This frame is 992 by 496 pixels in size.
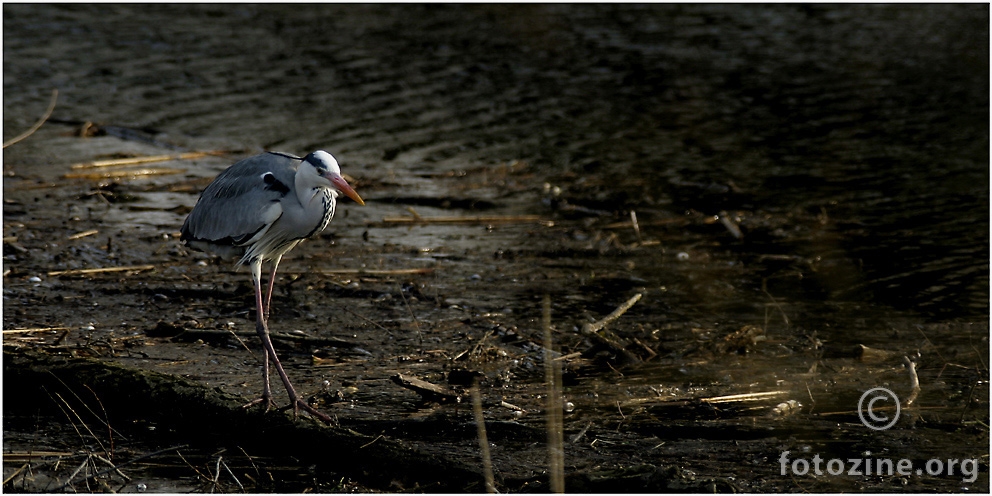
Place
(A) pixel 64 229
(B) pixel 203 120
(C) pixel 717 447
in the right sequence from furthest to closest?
(B) pixel 203 120 → (A) pixel 64 229 → (C) pixel 717 447

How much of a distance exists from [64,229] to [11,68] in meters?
6.56

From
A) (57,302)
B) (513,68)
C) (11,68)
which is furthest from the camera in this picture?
(513,68)

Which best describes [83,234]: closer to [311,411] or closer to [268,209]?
[268,209]

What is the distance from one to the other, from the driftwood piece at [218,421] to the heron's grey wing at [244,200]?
2.92ft

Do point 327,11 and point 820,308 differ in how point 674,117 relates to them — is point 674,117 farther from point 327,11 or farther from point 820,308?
point 327,11

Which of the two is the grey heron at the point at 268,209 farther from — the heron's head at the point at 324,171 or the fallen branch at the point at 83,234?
the fallen branch at the point at 83,234

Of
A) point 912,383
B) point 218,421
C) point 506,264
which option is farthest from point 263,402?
point 912,383

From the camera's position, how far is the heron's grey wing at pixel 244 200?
543 cm

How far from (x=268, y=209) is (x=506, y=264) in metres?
2.73

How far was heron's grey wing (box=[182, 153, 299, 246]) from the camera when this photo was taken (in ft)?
17.8

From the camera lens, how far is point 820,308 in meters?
7.06

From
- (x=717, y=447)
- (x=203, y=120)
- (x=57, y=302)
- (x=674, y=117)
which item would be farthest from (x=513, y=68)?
(x=717, y=447)

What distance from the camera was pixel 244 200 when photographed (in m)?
5.53

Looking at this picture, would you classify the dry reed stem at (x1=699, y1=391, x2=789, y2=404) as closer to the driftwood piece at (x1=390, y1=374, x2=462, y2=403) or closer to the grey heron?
the driftwood piece at (x1=390, y1=374, x2=462, y2=403)
